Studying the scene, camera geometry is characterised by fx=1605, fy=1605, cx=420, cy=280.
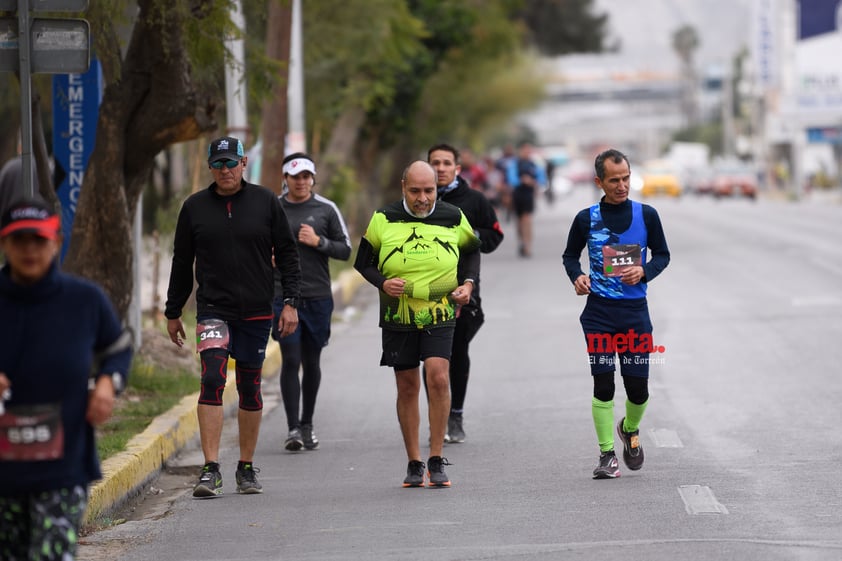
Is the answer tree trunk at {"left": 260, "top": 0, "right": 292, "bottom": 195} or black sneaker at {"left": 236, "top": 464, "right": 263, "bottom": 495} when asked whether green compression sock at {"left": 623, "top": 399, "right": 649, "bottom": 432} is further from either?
tree trunk at {"left": 260, "top": 0, "right": 292, "bottom": 195}

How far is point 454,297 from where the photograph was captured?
895 centimetres

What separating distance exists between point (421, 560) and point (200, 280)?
2.56m

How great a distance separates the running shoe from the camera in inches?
420

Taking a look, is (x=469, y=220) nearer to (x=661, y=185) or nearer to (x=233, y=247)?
(x=233, y=247)

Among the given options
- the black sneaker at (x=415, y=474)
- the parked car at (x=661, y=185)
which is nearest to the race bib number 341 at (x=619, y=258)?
the black sneaker at (x=415, y=474)

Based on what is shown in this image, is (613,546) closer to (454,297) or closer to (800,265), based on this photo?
(454,297)

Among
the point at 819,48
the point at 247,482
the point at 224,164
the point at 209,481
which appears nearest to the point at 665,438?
the point at 247,482

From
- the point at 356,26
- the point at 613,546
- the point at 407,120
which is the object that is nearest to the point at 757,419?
the point at 613,546

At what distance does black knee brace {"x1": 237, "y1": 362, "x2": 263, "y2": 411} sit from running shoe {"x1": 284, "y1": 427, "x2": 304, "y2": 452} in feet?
4.90

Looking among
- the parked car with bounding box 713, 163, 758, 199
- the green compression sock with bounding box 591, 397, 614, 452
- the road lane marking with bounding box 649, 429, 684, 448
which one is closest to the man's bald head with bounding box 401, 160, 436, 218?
the green compression sock with bounding box 591, 397, 614, 452

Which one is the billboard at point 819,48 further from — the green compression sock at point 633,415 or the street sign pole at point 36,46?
the street sign pole at point 36,46

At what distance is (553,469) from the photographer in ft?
31.4

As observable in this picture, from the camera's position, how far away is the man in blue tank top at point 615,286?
29.6ft

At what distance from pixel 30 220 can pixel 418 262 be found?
12.4ft
